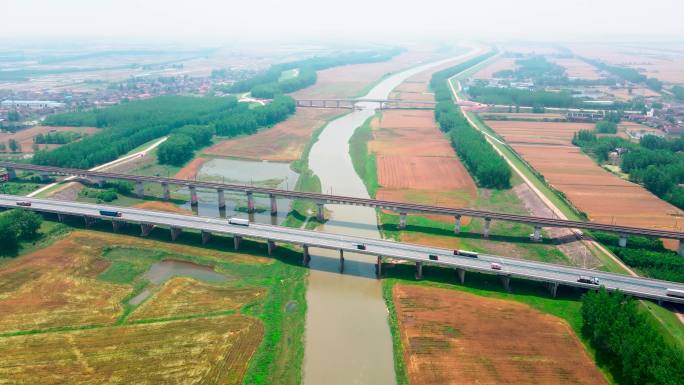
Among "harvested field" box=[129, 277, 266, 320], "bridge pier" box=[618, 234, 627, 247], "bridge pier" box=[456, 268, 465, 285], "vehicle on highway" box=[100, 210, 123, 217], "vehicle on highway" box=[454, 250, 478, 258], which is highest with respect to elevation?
"vehicle on highway" box=[100, 210, 123, 217]

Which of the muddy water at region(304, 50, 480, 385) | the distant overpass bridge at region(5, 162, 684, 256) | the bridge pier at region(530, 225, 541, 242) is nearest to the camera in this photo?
the muddy water at region(304, 50, 480, 385)

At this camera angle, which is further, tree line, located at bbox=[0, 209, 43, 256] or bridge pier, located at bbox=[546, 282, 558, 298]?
tree line, located at bbox=[0, 209, 43, 256]

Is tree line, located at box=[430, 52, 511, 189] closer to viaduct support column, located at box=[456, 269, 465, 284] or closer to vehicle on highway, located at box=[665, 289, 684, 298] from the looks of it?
viaduct support column, located at box=[456, 269, 465, 284]

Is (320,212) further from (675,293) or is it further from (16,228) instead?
(675,293)

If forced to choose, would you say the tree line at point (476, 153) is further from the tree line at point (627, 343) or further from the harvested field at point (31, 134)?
the harvested field at point (31, 134)

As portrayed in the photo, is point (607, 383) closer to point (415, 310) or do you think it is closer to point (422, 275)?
point (415, 310)

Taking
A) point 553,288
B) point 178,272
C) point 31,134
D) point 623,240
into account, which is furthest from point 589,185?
point 31,134

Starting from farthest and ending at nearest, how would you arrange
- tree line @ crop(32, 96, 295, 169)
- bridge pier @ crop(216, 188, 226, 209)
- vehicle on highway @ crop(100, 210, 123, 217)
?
tree line @ crop(32, 96, 295, 169) < bridge pier @ crop(216, 188, 226, 209) < vehicle on highway @ crop(100, 210, 123, 217)

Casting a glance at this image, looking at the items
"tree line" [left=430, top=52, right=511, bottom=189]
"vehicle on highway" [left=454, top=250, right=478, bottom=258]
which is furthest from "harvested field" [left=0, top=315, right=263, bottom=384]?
"tree line" [left=430, top=52, right=511, bottom=189]
